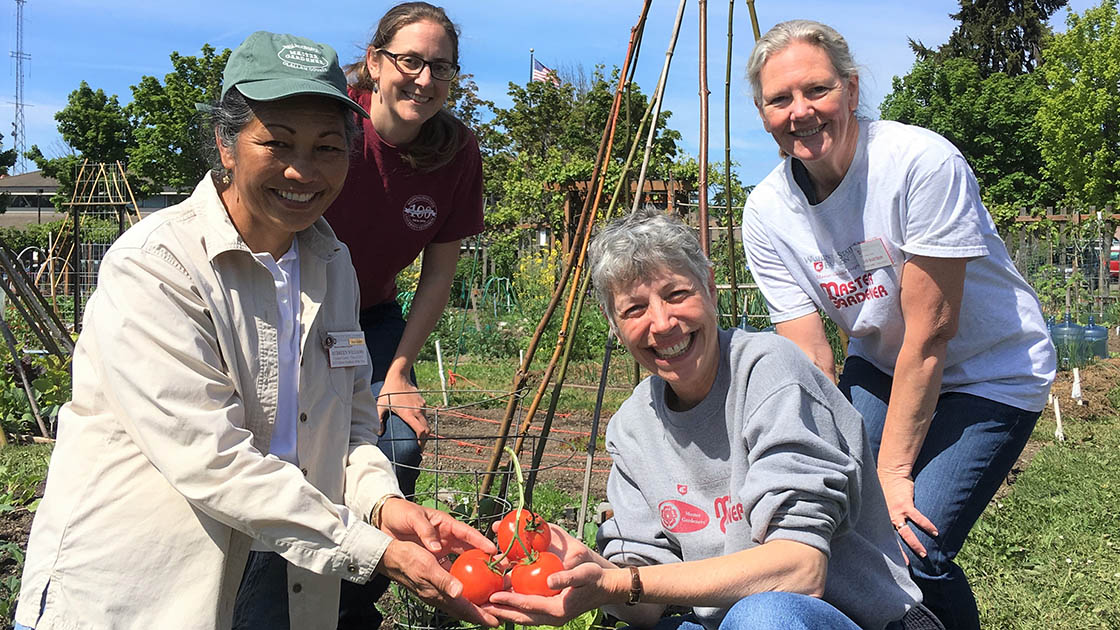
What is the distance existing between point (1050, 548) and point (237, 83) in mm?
4210

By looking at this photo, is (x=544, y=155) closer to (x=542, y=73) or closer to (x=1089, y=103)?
(x=542, y=73)

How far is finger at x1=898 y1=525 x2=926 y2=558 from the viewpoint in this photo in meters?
2.37

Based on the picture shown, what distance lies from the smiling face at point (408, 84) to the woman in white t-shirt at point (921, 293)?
3.01ft

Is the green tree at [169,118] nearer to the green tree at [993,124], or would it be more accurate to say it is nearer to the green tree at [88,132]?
the green tree at [88,132]

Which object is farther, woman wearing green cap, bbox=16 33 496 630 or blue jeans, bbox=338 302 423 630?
blue jeans, bbox=338 302 423 630

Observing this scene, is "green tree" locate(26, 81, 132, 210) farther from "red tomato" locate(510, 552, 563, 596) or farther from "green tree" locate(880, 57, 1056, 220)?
"red tomato" locate(510, 552, 563, 596)

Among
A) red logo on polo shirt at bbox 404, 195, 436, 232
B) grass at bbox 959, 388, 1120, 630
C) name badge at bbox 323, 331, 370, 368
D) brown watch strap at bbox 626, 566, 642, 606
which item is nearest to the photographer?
brown watch strap at bbox 626, 566, 642, 606

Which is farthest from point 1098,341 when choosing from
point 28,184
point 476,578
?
point 28,184

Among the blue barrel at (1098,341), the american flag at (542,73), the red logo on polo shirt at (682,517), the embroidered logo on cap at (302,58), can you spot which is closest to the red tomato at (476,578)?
the red logo on polo shirt at (682,517)

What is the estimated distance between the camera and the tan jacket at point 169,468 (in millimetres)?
1819

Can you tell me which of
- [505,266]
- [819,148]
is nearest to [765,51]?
[819,148]

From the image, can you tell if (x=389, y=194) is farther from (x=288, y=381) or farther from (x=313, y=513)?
(x=313, y=513)

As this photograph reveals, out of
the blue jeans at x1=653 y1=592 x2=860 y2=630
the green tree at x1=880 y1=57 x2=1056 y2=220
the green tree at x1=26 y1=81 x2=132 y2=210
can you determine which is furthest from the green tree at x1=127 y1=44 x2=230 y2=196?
the blue jeans at x1=653 y1=592 x2=860 y2=630

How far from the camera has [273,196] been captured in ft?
6.66
